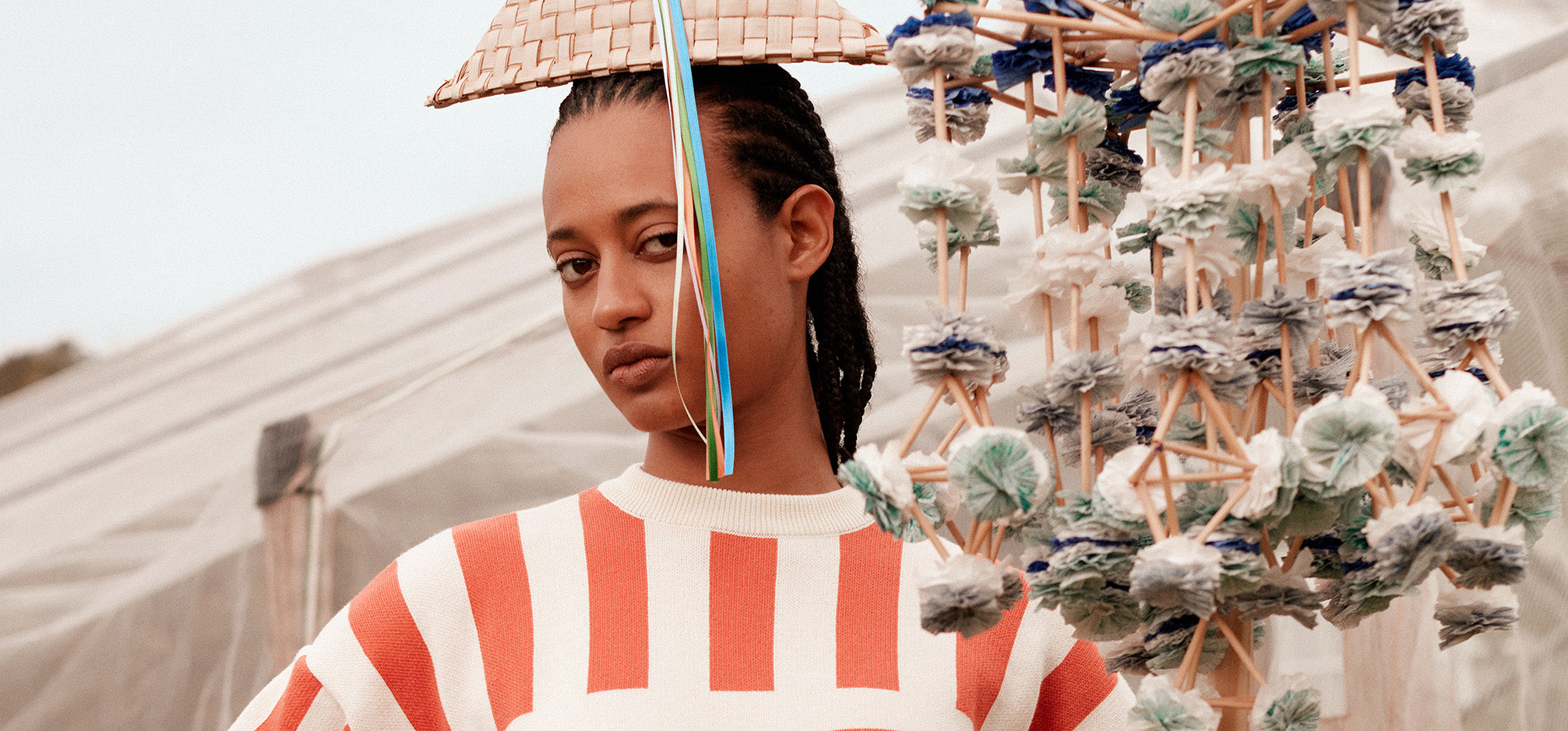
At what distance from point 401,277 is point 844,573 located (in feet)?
3.57

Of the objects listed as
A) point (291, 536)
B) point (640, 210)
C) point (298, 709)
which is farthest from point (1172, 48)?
point (291, 536)

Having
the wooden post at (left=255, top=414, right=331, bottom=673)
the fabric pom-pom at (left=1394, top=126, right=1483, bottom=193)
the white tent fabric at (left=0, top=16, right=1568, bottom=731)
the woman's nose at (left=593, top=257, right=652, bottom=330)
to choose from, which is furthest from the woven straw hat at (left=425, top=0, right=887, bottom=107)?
the wooden post at (left=255, top=414, right=331, bottom=673)

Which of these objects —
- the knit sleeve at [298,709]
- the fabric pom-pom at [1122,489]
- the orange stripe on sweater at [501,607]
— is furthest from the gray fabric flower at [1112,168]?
the knit sleeve at [298,709]

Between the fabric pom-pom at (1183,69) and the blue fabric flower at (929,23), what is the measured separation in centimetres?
8

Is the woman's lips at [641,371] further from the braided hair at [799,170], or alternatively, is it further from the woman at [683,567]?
the braided hair at [799,170]

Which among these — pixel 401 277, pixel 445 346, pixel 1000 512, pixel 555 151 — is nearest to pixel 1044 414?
pixel 1000 512

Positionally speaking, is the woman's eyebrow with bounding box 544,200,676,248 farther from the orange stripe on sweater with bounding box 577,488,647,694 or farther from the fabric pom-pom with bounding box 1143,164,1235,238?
the fabric pom-pom with bounding box 1143,164,1235,238

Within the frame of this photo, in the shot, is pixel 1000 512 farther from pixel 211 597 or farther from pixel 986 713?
pixel 211 597

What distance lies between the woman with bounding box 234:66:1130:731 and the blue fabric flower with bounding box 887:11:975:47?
0.22 metres

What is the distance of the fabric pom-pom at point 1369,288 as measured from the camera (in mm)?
472

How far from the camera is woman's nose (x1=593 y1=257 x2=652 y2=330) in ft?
2.48

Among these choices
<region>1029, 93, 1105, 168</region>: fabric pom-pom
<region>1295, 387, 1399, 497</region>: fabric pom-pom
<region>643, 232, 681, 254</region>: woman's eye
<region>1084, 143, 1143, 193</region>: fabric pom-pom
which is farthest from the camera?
<region>643, 232, 681, 254</region>: woman's eye

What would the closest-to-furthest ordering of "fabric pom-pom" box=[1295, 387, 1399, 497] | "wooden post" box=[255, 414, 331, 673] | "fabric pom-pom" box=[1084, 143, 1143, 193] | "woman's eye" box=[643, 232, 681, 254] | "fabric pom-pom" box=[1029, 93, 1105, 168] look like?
"fabric pom-pom" box=[1295, 387, 1399, 497]
"fabric pom-pom" box=[1029, 93, 1105, 168]
"fabric pom-pom" box=[1084, 143, 1143, 193]
"woman's eye" box=[643, 232, 681, 254]
"wooden post" box=[255, 414, 331, 673]

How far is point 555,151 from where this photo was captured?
81 cm
